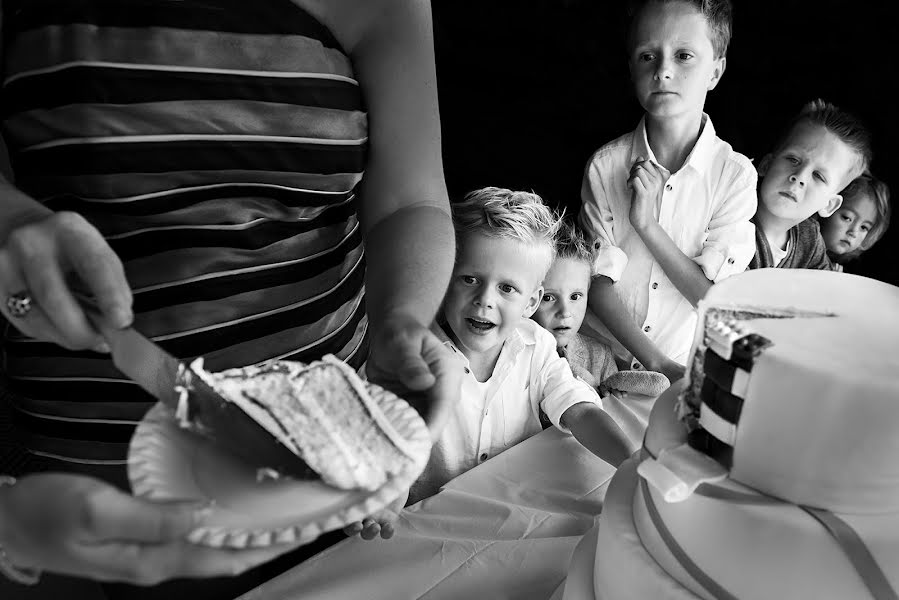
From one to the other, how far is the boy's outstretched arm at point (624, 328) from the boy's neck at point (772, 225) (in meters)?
0.52

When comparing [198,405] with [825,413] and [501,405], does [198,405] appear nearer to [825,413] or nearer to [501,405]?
[825,413]

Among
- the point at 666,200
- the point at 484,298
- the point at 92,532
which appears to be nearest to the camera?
the point at 92,532

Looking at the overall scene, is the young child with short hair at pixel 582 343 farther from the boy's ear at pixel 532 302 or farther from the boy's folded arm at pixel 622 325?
the boy's ear at pixel 532 302

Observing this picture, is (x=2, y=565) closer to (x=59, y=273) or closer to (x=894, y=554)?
(x=59, y=273)

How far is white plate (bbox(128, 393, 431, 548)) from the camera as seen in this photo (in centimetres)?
49

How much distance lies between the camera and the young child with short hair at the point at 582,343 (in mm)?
1377

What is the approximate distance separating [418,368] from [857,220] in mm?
2134

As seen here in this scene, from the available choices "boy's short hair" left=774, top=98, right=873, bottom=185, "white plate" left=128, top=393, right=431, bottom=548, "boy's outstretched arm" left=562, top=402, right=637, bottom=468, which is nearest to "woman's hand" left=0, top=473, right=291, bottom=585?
"white plate" left=128, top=393, right=431, bottom=548

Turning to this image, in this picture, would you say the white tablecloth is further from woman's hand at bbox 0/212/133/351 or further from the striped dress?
woman's hand at bbox 0/212/133/351

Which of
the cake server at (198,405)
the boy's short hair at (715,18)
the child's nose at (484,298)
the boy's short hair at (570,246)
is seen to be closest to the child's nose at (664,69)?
the boy's short hair at (715,18)

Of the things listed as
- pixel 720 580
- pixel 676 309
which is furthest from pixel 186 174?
pixel 676 309

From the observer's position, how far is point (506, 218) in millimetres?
1377

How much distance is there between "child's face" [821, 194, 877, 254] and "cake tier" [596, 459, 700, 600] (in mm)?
1909

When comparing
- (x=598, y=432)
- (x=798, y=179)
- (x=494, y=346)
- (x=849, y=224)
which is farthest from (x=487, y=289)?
(x=849, y=224)
